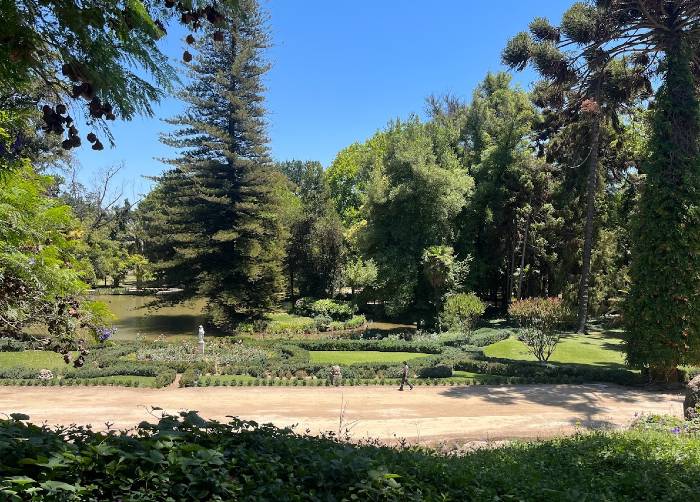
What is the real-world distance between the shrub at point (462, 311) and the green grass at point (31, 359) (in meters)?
18.4

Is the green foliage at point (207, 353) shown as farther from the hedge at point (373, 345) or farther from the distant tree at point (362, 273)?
the distant tree at point (362, 273)

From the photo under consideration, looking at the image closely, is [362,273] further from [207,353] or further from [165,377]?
[165,377]

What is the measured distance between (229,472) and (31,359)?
68.1 ft

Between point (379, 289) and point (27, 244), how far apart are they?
2562 cm

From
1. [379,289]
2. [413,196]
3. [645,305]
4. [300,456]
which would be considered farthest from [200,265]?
[300,456]

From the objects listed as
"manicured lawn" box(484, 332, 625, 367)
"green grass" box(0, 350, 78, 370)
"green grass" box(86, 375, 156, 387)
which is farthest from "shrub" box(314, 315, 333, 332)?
"green grass" box(86, 375, 156, 387)

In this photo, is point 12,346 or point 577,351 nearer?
point 12,346

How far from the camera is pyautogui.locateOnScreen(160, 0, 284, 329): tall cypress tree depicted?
31.6 m

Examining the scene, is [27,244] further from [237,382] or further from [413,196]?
[413,196]

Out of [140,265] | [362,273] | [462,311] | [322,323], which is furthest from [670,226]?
[140,265]

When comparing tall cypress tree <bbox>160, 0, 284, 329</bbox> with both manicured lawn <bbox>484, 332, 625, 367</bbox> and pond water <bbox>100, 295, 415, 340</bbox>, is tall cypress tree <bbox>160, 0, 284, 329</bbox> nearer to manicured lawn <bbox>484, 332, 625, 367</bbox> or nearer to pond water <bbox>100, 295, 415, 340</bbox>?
pond water <bbox>100, 295, 415, 340</bbox>

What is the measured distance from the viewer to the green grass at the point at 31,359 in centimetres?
1908

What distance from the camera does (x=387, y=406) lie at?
13266 mm

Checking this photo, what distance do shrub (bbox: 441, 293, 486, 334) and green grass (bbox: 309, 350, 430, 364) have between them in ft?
17.7
